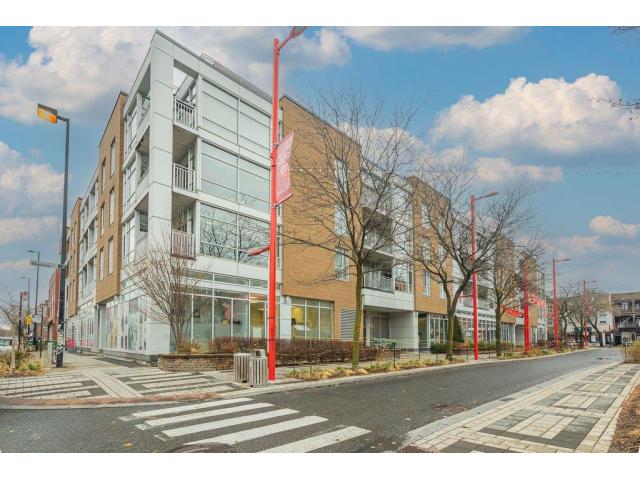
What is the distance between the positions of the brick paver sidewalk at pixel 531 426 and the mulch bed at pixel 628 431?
11cm

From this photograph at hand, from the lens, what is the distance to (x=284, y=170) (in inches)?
531

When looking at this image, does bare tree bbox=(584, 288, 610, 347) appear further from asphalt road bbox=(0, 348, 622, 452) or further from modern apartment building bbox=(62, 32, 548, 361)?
asphalt road bbox=(0, 348, 622, 452)

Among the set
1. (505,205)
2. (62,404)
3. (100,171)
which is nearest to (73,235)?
(100,171)

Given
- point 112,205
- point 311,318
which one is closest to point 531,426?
point 311,318

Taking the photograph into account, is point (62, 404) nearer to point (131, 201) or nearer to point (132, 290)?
point (132, 290)

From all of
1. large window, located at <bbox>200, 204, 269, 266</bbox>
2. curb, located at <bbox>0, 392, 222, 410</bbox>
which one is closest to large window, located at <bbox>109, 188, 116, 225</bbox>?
large window, located at <bbox>200, 204, 269, 266</bbox>

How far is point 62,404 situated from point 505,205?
24166mm

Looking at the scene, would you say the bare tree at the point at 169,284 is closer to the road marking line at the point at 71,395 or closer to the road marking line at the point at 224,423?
the road marking line at the point at 71,395

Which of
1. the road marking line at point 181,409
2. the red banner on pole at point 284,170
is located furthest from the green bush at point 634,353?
the road marking line at point 181,409

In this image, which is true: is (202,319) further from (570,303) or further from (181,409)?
(570,303)

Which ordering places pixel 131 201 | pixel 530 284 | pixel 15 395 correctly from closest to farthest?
1. pixel 15 395
2. pixel 131 201
3. pixel 530 284

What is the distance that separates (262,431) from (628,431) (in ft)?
17.3

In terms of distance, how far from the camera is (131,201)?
84.3 feet

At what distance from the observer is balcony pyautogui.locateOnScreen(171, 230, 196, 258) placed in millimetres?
20016
